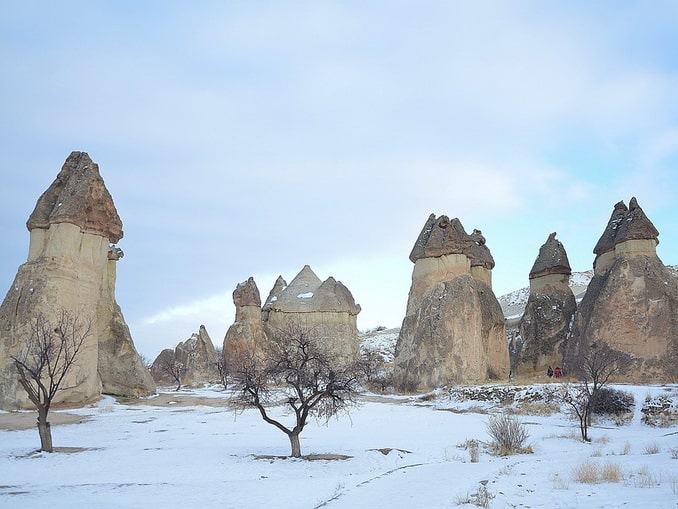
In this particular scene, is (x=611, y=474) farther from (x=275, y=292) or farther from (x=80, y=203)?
(x=275, y=292)

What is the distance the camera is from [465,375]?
24750 mm

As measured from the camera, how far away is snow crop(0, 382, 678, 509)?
700 cm

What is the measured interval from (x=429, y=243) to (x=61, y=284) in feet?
52.3

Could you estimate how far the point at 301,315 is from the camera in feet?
135

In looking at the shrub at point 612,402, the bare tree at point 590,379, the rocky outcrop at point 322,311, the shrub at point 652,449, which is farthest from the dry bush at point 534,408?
the rocky outcrop at point 322,311

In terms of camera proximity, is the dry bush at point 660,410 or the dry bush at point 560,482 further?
the dry bush at point 660,410

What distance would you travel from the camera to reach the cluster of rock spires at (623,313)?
78.5 ft

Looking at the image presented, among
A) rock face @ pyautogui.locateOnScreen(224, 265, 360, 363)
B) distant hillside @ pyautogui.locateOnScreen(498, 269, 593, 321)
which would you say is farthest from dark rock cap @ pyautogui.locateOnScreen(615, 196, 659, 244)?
distant hillside @ pyautogui.locateOnScreen(498, 269, 593, 321)

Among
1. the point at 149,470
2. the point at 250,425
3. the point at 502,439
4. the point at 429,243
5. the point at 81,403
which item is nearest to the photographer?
the point at 149,470

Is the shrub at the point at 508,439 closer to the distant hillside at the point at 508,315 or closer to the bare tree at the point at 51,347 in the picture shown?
the bare tree at the point at 51,347

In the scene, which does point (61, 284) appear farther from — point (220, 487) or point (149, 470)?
point (220, 487)

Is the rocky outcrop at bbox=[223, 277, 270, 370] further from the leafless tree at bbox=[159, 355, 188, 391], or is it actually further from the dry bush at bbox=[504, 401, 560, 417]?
the dry bush at bbox=[504, 401, 560, 417]

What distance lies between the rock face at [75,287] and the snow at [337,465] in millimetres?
5174

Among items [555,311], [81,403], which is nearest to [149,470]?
[81,403]
